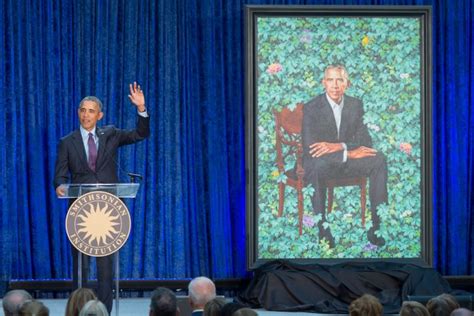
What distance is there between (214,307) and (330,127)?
4.65m

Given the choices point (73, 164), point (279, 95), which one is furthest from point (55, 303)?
point (279, 95)

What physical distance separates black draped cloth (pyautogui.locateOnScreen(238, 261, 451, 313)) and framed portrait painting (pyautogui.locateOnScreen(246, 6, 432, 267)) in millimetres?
299

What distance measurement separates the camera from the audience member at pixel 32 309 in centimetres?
483

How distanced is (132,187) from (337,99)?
2.64m

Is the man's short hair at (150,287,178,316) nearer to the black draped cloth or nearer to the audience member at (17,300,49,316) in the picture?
the audience member at (17,300,49,316)

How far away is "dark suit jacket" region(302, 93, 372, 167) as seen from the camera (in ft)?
30.8

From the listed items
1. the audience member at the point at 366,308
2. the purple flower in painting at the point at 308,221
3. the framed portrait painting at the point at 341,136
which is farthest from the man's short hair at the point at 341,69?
the audience member at the point at 366,308

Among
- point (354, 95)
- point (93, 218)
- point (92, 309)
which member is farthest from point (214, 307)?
point (354, 95)

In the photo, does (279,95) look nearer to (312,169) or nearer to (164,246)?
(312,169)

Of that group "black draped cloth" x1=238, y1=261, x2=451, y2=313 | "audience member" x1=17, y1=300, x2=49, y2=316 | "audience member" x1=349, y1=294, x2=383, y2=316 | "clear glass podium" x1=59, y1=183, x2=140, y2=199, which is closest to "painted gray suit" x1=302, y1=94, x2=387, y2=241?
"black draped cloth" x1=238, y1=261, x2=451, y2=313

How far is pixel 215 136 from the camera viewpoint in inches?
377

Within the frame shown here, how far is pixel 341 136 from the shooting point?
30.8 feet

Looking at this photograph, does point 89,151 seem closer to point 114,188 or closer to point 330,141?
point 114,188

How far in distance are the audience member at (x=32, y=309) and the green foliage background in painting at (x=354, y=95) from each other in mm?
4528
